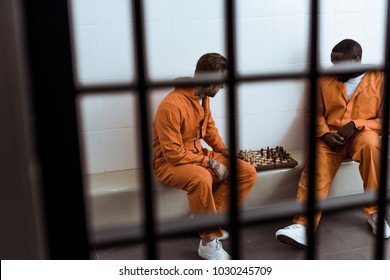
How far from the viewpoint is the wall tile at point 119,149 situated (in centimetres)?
329

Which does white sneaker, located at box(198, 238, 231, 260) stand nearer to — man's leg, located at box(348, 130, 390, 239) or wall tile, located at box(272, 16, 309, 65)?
man's leg, located at box(348, 130, 390, 239)

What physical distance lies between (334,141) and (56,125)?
8.20 feet

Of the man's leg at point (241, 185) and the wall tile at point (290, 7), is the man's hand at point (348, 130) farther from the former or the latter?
the wall tile at point (290, 7)

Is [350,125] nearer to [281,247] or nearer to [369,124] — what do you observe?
[369,124]

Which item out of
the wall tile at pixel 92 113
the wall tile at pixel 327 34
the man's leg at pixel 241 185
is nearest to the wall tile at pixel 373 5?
Result: the wall tile at pixel 327 34

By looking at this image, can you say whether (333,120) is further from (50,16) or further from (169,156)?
(50,16)

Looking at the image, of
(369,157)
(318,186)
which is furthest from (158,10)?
(369,157)

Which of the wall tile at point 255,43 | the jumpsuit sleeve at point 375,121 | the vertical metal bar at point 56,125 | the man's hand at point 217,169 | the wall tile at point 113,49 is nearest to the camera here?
the vertical metal bar at point 56,125

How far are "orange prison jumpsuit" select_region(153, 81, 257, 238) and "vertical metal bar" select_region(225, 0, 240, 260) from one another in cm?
181

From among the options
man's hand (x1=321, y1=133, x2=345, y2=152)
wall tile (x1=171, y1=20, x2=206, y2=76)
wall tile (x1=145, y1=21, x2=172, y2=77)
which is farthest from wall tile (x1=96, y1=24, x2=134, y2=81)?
man's hand (x1=321, y1=133, x2=345, y2=152)

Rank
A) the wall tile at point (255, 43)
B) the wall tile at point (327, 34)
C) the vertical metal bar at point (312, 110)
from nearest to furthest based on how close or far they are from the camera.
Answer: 1. the vertical metal bar at point (312, 110)
2. the wall tile at point (255, 43)
3. the wall tile at point (327, 34)

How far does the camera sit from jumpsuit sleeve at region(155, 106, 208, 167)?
2672mm

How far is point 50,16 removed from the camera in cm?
70

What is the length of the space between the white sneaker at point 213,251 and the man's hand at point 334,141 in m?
0.91
